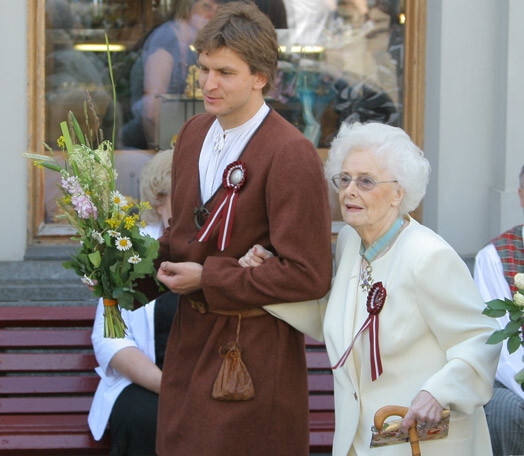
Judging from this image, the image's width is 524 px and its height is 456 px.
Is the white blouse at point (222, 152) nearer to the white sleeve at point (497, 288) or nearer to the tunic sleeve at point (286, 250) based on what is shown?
the tunic sleeve at point (286, 250)

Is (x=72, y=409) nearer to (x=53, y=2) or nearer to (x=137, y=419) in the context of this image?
(x=137, y=419)

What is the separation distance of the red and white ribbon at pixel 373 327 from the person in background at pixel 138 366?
149 centimetres

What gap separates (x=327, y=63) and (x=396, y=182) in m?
3.79

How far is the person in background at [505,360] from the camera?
4207mm

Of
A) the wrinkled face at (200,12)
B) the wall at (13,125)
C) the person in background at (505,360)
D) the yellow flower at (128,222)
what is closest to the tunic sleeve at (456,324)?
Answer: the yellow flower at (128,222)

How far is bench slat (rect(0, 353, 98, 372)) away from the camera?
4.84 meters

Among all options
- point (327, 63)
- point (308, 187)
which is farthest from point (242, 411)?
point (327, 63)

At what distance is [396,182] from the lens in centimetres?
294

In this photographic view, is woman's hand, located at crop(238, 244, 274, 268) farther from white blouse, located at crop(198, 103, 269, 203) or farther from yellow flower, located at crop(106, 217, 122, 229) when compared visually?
yellow flower, located at crop(106, 217, 122, 229)

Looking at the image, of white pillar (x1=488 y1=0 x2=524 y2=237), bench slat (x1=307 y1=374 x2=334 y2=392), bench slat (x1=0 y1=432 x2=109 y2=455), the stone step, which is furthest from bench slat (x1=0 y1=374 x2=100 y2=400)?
white pillar (x1=488 y1=0 x2=524 y2=237)

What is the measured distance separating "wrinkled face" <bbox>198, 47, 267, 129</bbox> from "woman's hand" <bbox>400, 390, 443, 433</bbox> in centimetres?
110

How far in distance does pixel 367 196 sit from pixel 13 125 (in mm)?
3545

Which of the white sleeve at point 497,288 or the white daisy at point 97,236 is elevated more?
the white daisy at point 97,236

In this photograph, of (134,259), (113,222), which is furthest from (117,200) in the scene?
(134,259)
